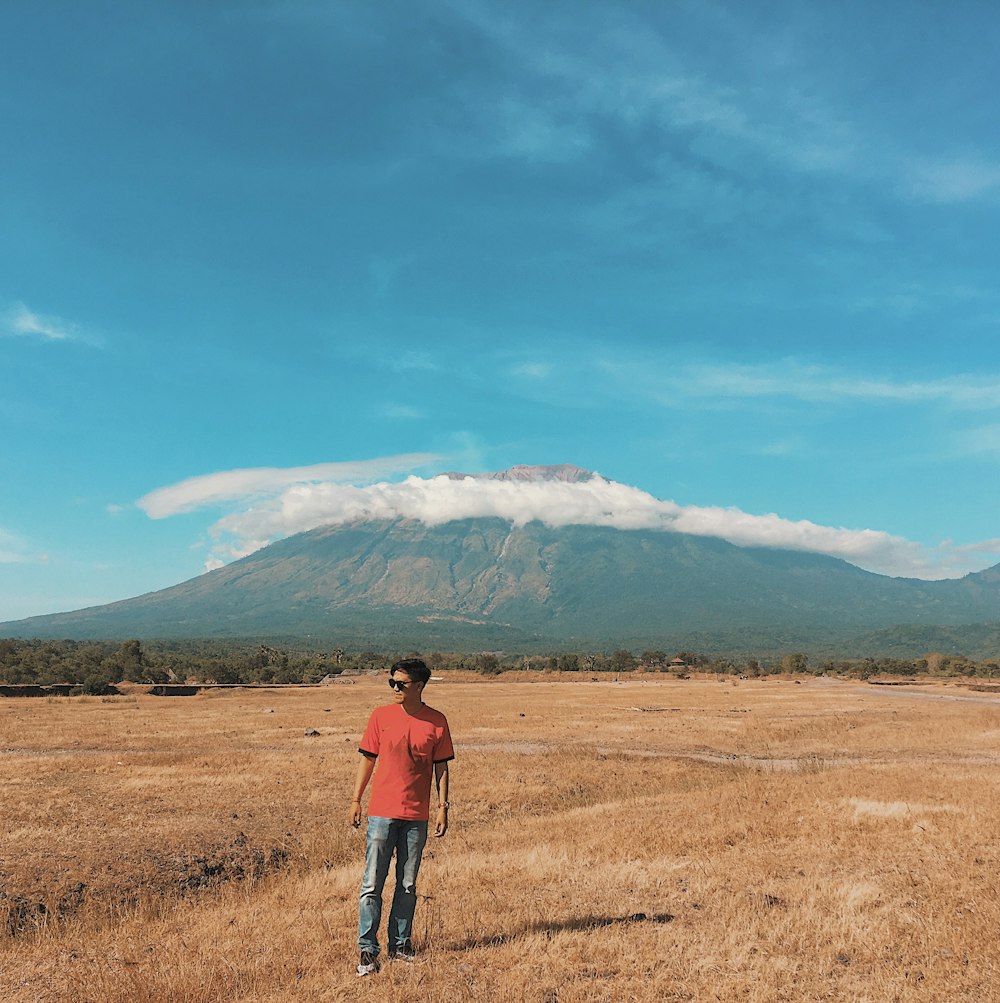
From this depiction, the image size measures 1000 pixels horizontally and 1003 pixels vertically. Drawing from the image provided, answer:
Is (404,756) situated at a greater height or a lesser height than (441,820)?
greater

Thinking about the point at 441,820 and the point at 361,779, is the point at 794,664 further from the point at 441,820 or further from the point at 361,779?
the point at 361,779

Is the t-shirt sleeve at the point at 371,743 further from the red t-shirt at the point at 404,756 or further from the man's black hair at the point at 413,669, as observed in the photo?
the man's black hair at the point at 413,669

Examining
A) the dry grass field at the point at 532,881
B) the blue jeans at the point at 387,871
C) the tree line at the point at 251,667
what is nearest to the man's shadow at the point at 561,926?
the dry grass field at the point at 532,881

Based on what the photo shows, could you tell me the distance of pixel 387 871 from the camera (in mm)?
8438

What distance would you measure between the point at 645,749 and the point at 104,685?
7991 centimetres

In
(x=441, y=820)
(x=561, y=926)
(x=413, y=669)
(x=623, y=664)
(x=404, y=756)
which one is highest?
(x=413, y=669)

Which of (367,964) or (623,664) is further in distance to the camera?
(623,664)

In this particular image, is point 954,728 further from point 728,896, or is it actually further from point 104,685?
point 104,685

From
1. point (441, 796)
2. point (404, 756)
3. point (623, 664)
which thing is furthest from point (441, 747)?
point (623, 664)

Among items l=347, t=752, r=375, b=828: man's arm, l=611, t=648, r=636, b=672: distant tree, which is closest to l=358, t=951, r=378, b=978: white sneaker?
l=347, t=752, r=375, b=828: man's arm

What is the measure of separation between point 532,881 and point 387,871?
457 centimetres

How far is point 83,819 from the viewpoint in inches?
721

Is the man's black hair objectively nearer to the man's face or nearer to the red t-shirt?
→ the man's face

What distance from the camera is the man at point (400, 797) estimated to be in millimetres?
8320
